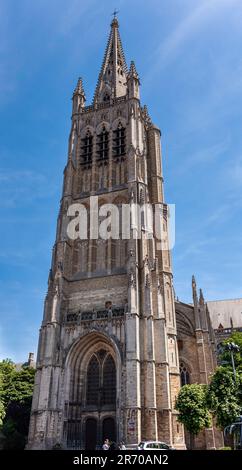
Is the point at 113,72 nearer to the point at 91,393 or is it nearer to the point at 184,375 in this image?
the point at 184,375

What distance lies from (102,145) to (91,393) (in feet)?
87.7

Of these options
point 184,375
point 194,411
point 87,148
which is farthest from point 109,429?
point 87,148

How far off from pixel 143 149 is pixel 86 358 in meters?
23.1

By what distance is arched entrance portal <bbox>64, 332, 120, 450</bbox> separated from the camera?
98.3ft

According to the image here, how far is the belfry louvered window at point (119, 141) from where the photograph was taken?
43000 mm

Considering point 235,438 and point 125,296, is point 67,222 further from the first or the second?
point 235,438

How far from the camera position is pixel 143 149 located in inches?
1690

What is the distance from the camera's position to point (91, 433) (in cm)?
3036

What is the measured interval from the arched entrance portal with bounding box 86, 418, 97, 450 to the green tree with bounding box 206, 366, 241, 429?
444 inches

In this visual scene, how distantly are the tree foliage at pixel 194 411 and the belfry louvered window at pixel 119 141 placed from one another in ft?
86.3

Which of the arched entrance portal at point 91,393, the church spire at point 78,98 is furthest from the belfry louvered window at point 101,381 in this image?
the church spire at point 78,98

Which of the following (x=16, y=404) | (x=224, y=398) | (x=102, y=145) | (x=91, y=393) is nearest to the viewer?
(x=224, y=398)

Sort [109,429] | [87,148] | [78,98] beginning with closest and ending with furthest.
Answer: [109,429] < [87,148] < [78,98]
